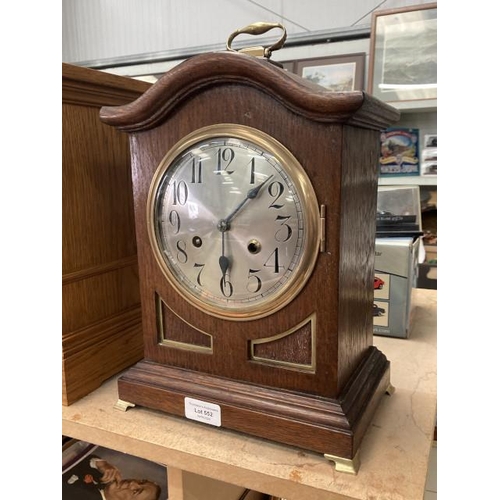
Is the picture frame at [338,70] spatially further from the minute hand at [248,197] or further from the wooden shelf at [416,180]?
the minute hand at [248,197]

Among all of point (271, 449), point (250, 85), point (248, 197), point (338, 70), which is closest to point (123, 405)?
point (271, 449)

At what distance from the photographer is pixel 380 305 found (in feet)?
3.11

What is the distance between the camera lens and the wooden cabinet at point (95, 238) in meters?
0.69

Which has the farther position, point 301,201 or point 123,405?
point 123,405

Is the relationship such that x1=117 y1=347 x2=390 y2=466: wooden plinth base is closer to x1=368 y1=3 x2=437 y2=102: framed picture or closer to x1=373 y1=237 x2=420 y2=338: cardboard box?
x1=373 y1=237 x2=420 y2=338: cardboard box

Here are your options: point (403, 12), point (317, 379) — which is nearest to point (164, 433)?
point (317, 379)

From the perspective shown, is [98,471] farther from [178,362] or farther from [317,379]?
[317,379]

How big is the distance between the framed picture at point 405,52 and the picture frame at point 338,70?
8 centimetres

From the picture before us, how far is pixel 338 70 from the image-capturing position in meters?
1.92

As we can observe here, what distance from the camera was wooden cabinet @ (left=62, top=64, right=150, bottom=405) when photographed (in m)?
0.69

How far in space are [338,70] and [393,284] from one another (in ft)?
4.19

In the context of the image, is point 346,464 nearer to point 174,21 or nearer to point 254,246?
point 254,246

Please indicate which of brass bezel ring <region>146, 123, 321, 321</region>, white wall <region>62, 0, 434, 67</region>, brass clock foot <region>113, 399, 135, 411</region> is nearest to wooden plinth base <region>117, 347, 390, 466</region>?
brass clock foot <region>113, 399, 135, 411</region>

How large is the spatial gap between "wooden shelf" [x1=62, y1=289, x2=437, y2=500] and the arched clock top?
404mm
